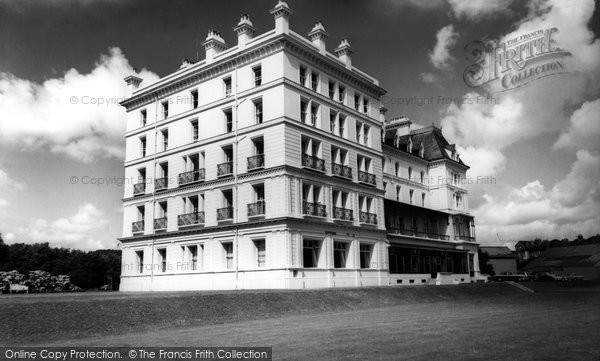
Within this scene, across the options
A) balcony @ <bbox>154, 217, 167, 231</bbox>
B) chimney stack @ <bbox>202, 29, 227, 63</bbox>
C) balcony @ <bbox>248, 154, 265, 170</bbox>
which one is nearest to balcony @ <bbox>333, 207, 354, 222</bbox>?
balcony @ <bbox>248, 154, 265, 170</bbox>

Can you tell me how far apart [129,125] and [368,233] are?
24.4 m

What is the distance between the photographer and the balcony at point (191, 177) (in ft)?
134

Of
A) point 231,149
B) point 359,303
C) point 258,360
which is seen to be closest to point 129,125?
point 231,149

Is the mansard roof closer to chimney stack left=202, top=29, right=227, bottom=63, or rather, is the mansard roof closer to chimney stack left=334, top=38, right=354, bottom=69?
chimney stack left=334, top=38, right=354, bottom=69

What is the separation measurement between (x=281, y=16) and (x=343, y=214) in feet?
51.1

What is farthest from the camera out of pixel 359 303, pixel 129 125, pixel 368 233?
pixel 129 125

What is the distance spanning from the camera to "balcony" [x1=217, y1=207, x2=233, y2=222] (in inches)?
1510

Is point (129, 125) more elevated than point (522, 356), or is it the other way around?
point (129, 125)

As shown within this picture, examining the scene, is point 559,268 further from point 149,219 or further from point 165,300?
point 165,300

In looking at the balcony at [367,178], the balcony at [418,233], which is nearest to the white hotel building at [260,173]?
the balcony at [367,178]

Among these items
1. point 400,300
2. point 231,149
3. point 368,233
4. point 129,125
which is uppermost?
point 129,125

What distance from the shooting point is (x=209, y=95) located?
41.7 m

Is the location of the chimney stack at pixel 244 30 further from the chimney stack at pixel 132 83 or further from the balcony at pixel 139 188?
the balcony at pixel 139 188

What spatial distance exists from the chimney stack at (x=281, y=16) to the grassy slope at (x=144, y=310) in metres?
19.0
